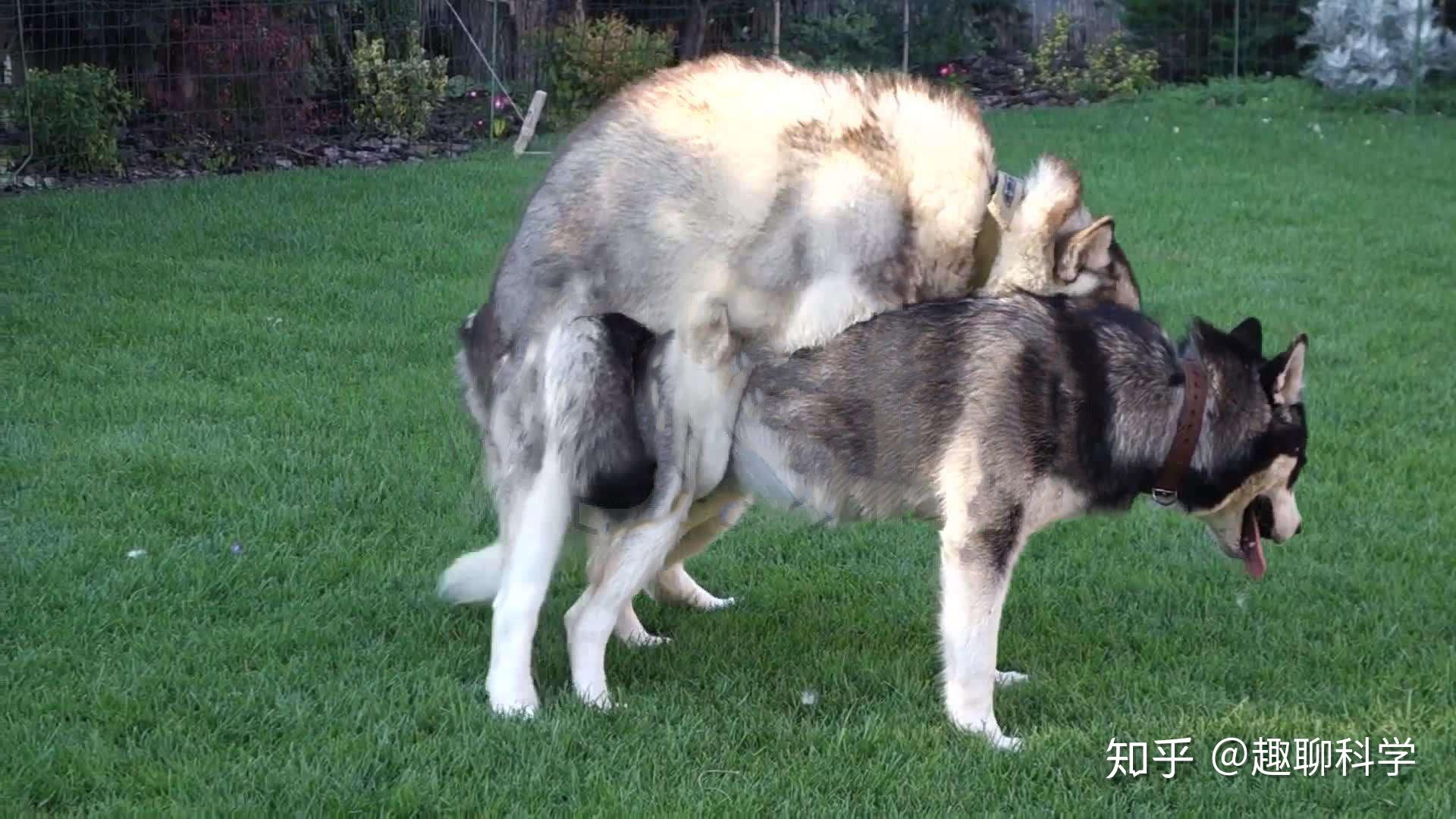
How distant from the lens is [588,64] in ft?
49.0

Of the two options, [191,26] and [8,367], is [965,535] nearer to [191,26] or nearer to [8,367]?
[8,367]

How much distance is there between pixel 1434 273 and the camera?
1066 centimetres

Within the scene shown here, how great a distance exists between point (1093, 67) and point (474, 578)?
14356 mm

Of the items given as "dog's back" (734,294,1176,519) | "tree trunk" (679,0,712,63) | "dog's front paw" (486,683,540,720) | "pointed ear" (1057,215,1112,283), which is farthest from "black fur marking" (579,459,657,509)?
"tree trunk" (679,0,712,63)

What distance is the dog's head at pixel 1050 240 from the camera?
5.03 metres

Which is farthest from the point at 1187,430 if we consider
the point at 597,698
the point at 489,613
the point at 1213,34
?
the point at 1213,34

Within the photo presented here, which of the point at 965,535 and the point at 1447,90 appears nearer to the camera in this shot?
the point at 965,535

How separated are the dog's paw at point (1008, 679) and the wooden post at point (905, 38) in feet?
42.4

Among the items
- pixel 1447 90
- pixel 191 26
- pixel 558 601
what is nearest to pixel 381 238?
pixel 191 26

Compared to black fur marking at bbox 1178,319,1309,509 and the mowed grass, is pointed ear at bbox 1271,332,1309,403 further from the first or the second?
the mowed grass

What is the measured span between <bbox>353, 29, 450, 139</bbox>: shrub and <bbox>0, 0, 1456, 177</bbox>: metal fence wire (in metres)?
0.03

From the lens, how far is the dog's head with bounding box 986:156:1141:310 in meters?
5.03

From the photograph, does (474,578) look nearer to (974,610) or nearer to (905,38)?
(974,610)

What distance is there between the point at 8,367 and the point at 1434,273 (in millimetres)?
8100
